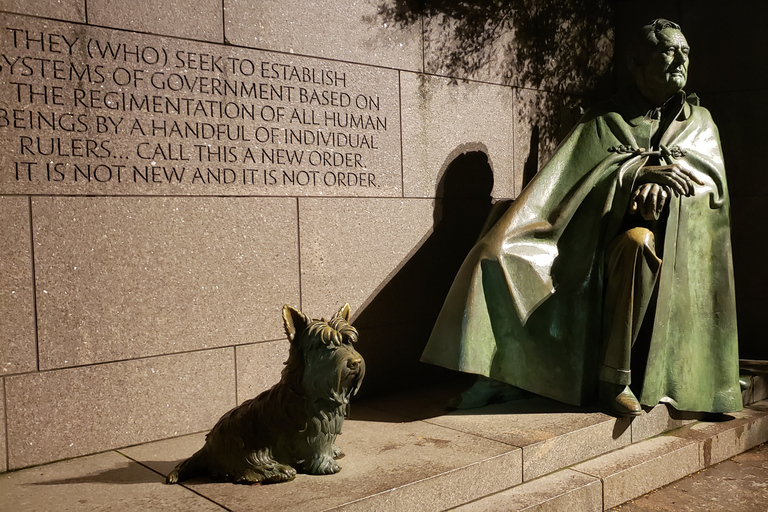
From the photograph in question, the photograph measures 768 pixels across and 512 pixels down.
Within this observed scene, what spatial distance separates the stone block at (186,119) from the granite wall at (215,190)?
1cm

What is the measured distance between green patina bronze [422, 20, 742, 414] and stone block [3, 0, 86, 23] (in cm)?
258

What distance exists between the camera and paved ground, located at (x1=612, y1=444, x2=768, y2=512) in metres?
3.88

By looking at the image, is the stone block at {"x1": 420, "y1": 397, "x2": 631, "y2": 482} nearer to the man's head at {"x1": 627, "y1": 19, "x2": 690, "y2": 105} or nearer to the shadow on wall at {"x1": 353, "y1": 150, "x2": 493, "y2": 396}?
the shadow on wall at {"x1": 353, "y1": 150, "x2": 493, "y2": 396}

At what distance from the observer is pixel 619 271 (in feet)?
14.4

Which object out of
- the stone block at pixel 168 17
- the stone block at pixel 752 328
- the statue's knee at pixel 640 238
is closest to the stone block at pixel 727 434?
the statue's knee at pixel 640 238

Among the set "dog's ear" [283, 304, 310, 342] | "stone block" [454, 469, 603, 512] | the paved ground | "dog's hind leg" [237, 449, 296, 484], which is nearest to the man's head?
the paved ground

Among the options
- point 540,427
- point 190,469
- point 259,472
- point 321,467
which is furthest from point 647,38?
point 190,469

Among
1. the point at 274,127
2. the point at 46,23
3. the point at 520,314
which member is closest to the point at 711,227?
the point at 520,314

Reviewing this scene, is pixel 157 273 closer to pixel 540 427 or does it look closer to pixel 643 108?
pixel 540 427

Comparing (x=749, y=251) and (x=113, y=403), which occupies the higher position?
(x=749, y=251)

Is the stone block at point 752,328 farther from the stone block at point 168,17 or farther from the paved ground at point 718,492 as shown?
the stone block at point 168,17

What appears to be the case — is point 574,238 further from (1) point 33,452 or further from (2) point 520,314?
(1) point 33,452

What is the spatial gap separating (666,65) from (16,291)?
397cm

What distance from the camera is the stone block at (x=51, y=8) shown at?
12.5 feet
